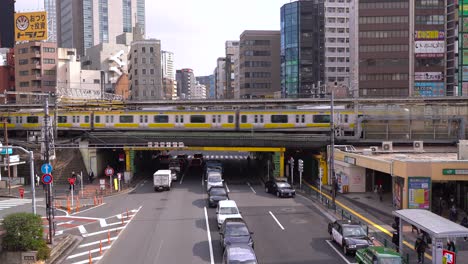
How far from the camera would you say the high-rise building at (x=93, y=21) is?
157 metres

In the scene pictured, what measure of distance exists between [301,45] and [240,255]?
98913 millimetres

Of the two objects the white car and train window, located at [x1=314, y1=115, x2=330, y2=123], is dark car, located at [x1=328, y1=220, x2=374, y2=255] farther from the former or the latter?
train window, located at [x1=314, y1=115, x2=330, y2=123]

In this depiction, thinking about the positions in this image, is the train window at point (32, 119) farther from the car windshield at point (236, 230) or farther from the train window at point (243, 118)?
the car windshield at point (236, 230)

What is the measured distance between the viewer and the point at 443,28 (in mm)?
88812

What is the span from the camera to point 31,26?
87.7m

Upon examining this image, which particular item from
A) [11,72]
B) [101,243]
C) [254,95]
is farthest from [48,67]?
[101,243]

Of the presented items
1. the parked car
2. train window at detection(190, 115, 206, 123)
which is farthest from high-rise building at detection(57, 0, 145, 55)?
the parked car

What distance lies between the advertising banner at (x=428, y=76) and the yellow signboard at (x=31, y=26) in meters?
68.9

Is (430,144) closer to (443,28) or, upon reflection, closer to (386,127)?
(386,127)

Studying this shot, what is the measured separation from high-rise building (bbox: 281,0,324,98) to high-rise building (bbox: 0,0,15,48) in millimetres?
68518

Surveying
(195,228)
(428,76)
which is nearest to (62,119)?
(195,228)

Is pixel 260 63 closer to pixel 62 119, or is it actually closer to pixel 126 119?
pixel 126 119

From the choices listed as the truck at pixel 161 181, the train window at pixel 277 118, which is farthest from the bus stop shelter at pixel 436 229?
the train window at pixel 277 118

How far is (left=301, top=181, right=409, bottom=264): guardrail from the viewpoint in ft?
77.8
